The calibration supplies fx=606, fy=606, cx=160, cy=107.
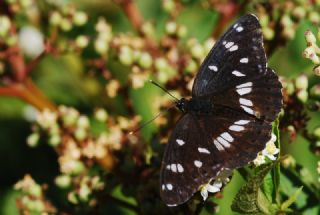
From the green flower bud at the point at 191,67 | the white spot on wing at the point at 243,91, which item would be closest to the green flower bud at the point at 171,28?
the green flower bud at the point at 191,67

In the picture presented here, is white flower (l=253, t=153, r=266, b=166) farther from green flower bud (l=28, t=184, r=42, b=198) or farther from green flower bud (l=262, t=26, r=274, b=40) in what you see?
green flower bud (l=28, t=184, r=42, b=198)

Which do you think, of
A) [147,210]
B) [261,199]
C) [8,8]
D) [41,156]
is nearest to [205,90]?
[147,210]

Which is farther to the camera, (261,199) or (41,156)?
(41,156)

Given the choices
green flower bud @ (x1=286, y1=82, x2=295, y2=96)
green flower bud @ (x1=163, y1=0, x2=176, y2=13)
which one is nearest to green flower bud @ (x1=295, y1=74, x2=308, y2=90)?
green flower bud @ (x1=286, y1=82, x2=295, y2=96)

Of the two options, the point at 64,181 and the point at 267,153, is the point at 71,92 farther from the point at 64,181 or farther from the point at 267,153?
the point at 267,153

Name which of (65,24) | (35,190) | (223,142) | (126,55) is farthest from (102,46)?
(223,142)

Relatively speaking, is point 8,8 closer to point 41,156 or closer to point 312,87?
point 41,156

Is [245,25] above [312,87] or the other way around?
above
